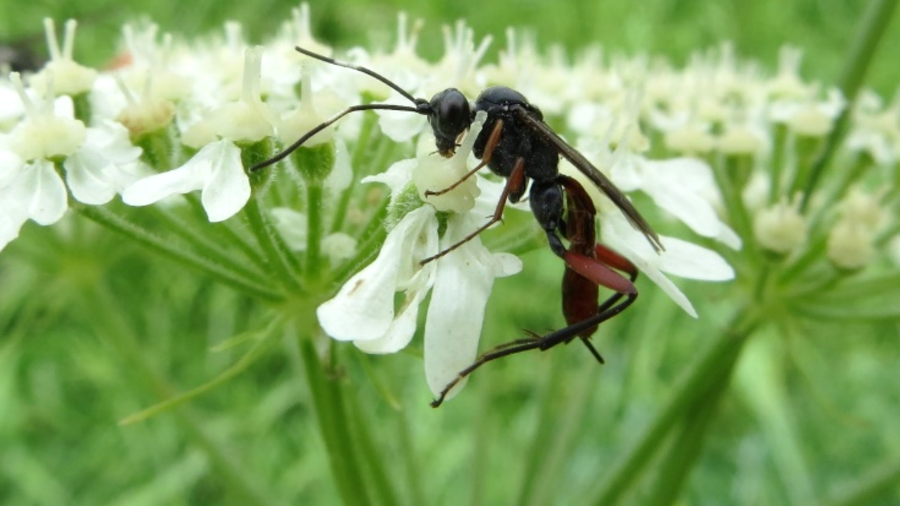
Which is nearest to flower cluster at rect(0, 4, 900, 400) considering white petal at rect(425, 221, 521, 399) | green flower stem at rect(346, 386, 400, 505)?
white petal at rect(425, 221, 521, 399)

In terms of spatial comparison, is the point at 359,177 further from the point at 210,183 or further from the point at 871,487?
the point at 871,487

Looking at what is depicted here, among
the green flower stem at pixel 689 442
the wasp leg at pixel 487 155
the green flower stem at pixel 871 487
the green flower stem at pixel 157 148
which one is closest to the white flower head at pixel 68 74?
the green flower stem at pixel 157 148

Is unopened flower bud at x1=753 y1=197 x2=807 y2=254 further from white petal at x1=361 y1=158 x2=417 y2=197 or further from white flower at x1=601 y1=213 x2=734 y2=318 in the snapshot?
white petal at x1=361 y1=158 x2=417 y2=197

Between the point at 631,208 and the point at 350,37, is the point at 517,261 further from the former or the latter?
the point at 350,37

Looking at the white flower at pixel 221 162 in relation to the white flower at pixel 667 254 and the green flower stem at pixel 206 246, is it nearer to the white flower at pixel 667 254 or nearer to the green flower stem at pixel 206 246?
the green flower stem at pixel 206 246

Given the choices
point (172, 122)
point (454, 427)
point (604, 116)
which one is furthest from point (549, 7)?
point (172, 122)

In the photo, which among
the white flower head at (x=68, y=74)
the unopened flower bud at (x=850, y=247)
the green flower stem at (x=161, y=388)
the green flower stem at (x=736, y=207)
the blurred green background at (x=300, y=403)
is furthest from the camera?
the blurred green background at (x=300, y=403)

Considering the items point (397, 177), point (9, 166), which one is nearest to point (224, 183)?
point (397, 177)
